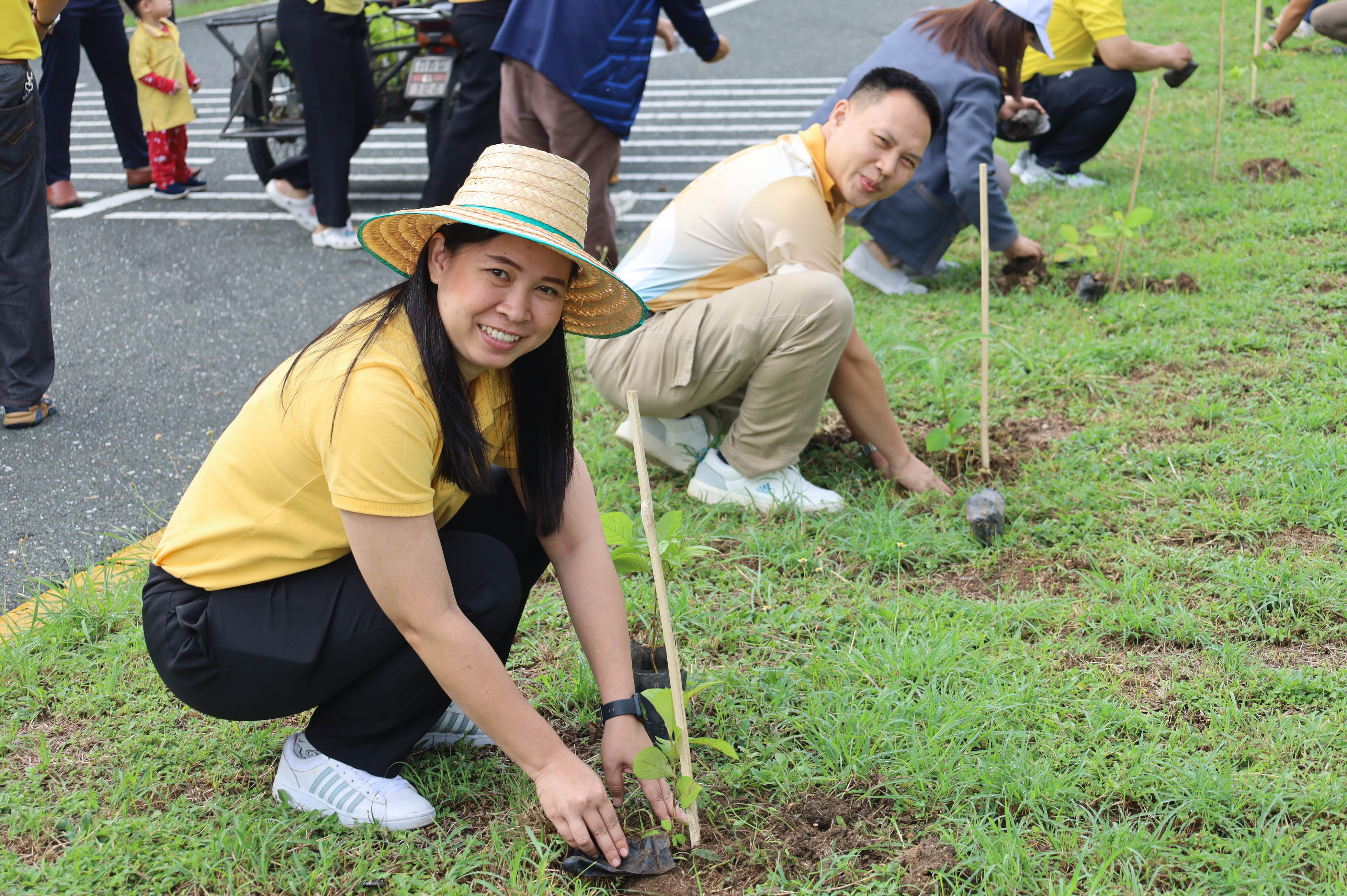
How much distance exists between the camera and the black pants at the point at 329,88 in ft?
14.8

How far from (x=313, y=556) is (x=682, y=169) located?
4.89m

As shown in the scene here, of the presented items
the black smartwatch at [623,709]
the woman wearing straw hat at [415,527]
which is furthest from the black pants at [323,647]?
the black smartwatch at [623,709]

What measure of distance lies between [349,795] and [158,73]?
4928 mm

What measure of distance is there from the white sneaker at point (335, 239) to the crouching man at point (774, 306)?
250cm

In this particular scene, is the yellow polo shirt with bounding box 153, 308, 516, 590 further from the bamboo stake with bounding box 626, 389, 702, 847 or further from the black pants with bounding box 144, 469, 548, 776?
the bamboo stake with bounding box 626, 389, 702, 847

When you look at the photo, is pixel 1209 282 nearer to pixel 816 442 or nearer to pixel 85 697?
pixel 816 442

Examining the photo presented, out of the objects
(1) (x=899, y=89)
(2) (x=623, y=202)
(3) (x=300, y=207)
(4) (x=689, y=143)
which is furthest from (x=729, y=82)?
(1) (x=899, y=89)

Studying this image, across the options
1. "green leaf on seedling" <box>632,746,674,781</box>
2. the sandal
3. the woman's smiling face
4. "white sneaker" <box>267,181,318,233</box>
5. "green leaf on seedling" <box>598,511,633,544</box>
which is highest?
the woman's smiling face

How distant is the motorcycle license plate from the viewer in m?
5.25

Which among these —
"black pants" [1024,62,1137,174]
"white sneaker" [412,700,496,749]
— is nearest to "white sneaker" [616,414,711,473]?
"white sneaker" [412,700,496,749]

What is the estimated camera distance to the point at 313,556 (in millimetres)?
1708

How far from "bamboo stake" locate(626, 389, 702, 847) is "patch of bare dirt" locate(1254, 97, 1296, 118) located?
567cm

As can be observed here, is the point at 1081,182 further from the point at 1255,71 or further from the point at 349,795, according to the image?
the point at 349,795

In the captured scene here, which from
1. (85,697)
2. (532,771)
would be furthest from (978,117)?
(85,697)
